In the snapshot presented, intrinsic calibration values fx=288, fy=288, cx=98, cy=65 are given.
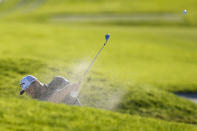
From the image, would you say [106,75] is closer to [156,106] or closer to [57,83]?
[156,106]

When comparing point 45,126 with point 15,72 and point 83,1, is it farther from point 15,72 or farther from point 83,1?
point 83,1

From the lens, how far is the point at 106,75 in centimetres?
2066

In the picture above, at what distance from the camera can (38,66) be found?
19500mm

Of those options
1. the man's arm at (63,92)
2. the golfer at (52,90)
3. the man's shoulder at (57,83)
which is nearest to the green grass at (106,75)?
the golfer at (52,90)

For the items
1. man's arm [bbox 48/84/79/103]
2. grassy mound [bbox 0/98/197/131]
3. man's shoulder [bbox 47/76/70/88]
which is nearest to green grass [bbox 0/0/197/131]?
grassy mound [bbox 0/98/197/131]

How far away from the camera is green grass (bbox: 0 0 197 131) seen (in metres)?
8.75

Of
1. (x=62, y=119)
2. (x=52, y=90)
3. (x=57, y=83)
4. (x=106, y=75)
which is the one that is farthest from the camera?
(x=106, y=75)

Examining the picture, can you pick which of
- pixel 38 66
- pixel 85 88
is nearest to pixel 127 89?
pixel 85 88

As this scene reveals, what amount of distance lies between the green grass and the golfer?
31.7 inches

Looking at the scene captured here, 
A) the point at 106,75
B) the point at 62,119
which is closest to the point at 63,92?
the point at 62,119

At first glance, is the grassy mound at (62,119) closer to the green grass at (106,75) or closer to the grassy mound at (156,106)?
the green grass at (106,75)

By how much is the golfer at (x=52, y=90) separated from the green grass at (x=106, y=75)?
81cm

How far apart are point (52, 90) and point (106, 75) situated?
9.82m

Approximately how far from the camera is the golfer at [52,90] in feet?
34.2
